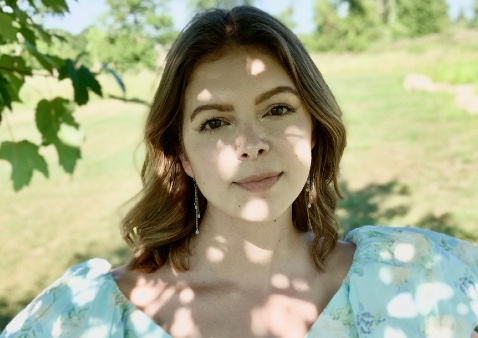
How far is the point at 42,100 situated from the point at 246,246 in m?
1.01

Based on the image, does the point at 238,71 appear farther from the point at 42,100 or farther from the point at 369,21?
the point at 369,21

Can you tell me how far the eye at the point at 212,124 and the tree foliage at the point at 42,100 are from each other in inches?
19.9

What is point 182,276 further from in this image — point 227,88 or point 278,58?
point 278,58

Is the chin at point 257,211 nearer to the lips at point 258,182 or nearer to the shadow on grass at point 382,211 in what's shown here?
the lips at point 258,182

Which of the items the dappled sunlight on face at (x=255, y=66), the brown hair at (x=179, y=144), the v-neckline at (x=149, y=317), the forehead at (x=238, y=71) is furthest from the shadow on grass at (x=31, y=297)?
the dappled sunlight on face at (x=255, y=66)

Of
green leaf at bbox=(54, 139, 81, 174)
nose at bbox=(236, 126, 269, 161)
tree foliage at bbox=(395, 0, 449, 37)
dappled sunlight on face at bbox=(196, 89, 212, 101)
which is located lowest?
tree foliage at bbox=(395, 0, 449, 37)

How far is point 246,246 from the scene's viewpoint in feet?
7.33

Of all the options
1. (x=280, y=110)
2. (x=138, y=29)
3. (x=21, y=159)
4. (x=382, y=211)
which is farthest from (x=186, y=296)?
(x=138, y=29)

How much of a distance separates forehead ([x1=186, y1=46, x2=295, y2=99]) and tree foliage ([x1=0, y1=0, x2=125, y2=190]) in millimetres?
476

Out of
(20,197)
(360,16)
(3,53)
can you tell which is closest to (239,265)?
(3,53)

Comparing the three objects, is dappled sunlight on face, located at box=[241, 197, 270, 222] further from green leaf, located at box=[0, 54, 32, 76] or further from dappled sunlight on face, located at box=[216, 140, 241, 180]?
green leaf, located at box=[0, 54, 32, 76]

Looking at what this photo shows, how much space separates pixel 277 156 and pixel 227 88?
0.29 meters

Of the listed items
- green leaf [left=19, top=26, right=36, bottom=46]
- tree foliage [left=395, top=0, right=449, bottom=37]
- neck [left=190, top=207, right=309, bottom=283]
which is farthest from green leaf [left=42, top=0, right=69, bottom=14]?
tree foliage [left=395, top=0, right=449, bottom=37]

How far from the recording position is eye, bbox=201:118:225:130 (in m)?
2.07
